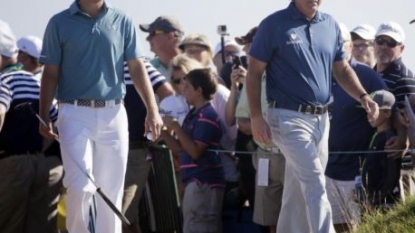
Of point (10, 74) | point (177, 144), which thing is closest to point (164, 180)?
point (177, 144)

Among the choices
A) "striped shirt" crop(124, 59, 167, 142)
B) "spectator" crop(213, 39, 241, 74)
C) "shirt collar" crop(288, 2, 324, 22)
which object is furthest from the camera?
"spectator" crop(213, 39, 241, 74)

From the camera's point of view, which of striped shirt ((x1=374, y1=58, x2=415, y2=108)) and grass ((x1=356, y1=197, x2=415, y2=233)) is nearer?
grass ((x1=356, y1=197, x2=415, y2=233))

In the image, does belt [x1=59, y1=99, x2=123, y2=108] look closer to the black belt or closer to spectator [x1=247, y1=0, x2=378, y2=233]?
spectator [x1=247, y1=0, x2=378, y2=233]

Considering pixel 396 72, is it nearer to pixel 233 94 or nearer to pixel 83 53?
pixel 233 94

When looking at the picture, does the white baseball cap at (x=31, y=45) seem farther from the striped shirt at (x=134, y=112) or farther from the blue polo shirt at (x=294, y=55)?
the blue polo shirt at (x=294, y=55)

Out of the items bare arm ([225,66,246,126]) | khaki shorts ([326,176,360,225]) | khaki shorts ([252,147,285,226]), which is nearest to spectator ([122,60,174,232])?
bare arm ([225,66,246,126])

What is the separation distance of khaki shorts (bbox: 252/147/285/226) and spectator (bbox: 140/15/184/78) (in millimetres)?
2504

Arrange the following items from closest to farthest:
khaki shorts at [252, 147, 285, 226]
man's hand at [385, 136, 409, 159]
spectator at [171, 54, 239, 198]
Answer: man's hand at [385, 136, 409, 159] → khaki shorts at [252, 147, 285, 226] → spectator at [171, 54, 239, 198]

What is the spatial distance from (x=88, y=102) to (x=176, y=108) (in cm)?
269

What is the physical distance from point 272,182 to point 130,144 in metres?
1.37

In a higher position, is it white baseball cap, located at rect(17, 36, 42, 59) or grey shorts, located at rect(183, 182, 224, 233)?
white baseball cap, located at rect(17, 36, 42, 59)

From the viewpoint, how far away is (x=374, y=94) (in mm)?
10547

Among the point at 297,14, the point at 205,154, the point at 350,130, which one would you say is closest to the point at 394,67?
the point at 350,130

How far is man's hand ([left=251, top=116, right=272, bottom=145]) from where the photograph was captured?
937 centimetres
